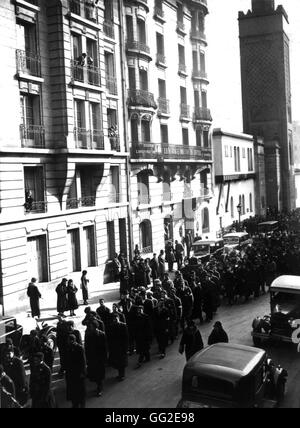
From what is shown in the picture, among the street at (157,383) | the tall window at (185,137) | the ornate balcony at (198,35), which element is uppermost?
the ornate balcony at (198,35)

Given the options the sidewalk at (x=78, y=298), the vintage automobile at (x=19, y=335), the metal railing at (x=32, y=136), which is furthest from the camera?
the metal railing at (x=32, y=136)

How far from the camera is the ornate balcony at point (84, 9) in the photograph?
21.6m

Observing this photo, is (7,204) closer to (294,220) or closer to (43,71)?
(43,71)

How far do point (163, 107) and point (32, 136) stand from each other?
13462mm

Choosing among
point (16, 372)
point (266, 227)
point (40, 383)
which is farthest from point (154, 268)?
point (266, 227)

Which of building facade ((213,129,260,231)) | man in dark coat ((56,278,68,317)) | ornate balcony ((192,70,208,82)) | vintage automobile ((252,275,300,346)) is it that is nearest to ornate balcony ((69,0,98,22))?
man in dark coat ((56,278,68,317))

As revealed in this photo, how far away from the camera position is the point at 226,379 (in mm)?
8531

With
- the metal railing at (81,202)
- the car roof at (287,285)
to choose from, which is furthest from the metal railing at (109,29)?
the car roof at (287,285)

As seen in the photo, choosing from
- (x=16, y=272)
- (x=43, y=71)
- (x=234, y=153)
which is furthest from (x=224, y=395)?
(x=234, y=153)

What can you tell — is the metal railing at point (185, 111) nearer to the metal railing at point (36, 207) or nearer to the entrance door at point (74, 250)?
the entrance door at point (74, 250)

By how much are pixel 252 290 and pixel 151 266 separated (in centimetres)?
533

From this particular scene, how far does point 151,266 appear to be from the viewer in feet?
74.6

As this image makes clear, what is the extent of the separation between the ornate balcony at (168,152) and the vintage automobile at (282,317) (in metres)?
15.1

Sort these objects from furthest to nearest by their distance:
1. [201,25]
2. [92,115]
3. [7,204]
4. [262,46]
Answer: [262,46], [201,25], [92,115], [7,204]
